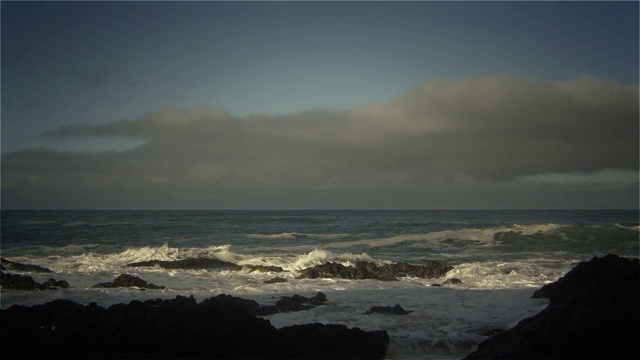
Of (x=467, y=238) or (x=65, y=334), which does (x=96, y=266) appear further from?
(x=467, y=238)

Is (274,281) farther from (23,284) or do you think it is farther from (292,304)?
(23,284)

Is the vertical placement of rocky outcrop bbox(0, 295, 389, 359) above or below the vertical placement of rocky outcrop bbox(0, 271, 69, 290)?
above

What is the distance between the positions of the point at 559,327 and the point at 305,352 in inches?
143

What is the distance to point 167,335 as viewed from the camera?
20.6 ft

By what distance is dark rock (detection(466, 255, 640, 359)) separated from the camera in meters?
5.55

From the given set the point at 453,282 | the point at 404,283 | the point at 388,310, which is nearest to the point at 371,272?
the point at 404,283

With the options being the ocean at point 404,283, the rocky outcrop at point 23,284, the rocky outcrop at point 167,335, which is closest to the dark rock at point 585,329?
the ocean at point 404,283

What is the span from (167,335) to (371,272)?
10.2 m

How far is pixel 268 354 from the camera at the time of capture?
19.9 feet

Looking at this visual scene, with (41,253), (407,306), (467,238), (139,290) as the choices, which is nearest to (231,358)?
(407,306)

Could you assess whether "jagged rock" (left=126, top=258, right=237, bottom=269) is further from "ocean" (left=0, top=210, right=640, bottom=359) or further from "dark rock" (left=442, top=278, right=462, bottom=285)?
"dark rock" (left=442, top=278, right=462, bottom=285)

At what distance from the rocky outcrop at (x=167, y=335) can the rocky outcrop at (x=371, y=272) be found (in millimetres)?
8028

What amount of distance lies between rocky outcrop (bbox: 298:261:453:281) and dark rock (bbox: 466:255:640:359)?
8700 mm

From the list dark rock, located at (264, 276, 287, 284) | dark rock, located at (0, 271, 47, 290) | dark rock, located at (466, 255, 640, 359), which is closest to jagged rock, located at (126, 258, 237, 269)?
dark rock, located at (264, 276, 287, 284)
